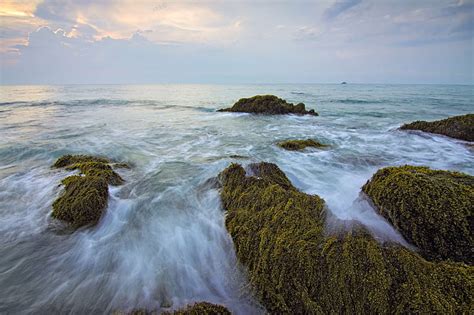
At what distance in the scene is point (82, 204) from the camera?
4.50m

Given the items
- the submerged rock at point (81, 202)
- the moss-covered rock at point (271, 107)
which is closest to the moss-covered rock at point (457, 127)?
the moss-covered rock at point (271, 107)

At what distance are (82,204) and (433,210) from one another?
5.37 meters

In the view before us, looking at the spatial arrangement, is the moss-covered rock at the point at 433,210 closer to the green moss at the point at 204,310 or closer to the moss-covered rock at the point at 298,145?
the green moss at the point at 204,310

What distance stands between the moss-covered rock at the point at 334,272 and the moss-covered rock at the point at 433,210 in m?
0.43

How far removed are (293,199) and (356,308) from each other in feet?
5.67

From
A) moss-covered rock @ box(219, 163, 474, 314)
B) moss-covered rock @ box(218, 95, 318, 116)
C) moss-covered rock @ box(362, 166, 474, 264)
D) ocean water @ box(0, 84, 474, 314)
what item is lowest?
ocean water @ box(0, 84, 474, 314)

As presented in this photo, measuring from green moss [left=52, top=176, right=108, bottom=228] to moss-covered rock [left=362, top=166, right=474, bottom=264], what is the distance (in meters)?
4.73

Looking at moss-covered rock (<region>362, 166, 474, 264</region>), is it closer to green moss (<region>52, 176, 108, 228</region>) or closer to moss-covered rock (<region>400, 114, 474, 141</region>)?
green moss (<region>52, 176, 108, 228</region>)

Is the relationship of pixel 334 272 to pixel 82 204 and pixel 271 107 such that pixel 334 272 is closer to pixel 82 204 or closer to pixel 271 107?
pixel 82 204

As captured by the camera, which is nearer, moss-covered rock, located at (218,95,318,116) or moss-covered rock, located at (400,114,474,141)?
moss-covered rock, located at (400,114,474,141)

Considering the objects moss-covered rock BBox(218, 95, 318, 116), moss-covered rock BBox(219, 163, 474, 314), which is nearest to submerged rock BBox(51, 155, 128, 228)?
moss-covered rock BBox(219, 163, 474, 314)

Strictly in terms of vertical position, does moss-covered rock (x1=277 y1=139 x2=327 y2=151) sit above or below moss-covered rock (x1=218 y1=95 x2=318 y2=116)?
below

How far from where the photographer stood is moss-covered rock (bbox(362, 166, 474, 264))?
9.82ft

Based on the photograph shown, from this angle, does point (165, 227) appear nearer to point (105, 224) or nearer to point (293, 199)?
point (105, 224)
